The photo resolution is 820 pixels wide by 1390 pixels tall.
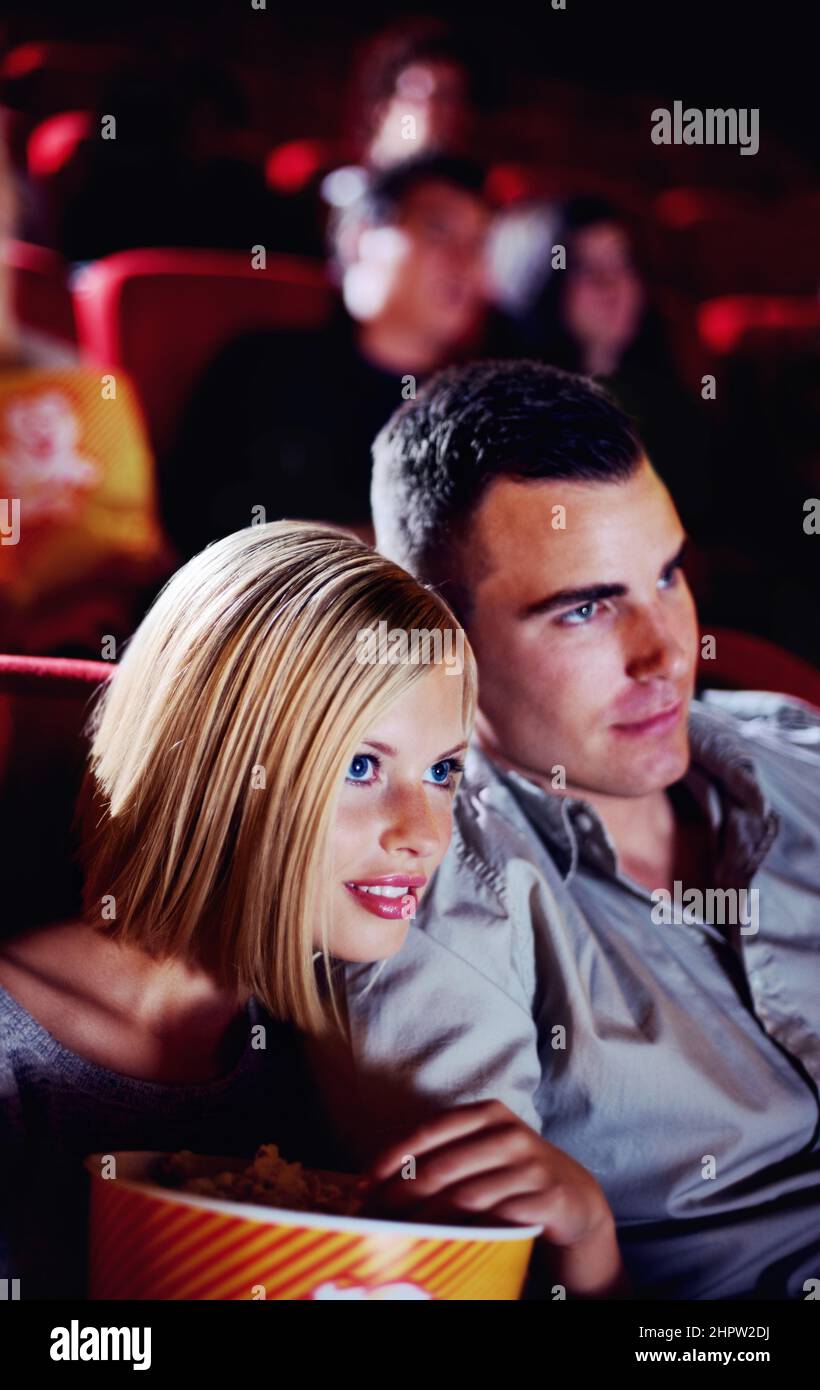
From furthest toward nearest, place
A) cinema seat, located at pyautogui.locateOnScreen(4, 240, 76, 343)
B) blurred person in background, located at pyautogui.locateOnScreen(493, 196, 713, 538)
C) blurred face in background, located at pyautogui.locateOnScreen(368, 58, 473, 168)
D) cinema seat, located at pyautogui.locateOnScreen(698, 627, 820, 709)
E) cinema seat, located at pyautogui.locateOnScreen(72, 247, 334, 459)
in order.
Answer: blurred face in background, located at pyautogui.locateOnScreen(368, 58, 473, 168) < blurred person in background, located at pyautogui.locateOnScreen(493, 196, 713, 538) < cinema seat, located at pyautogui.locateOnScreen(72, 247, 334, 459) < cinema seat, located at pyautogui.locateOnScreen(4, 240, 76, 343) < cinema seat, located at pyautogui.locateOnScreen(698, 627, 820, 709)

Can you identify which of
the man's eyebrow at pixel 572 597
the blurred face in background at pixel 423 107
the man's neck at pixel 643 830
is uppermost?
the blurred face in background at pixel 423 107

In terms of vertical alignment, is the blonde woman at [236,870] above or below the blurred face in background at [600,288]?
below

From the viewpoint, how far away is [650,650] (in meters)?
0.68

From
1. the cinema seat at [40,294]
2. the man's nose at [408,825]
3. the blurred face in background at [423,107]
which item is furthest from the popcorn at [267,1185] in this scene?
the blurred face in background at [423,107]

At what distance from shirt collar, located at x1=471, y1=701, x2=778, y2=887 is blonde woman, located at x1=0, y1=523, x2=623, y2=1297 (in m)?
0.13

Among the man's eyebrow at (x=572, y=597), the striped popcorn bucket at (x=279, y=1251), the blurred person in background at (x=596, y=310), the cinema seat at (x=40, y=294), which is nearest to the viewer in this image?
the striped popcorn bucket at (x=279, y=1251)

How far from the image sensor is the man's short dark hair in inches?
26.5

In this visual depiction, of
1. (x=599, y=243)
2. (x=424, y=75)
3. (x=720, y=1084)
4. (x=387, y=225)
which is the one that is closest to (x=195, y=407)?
(x=387, y=225)

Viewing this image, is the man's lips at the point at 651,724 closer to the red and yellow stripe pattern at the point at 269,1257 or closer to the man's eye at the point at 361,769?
the man's eye at the point at 361,769

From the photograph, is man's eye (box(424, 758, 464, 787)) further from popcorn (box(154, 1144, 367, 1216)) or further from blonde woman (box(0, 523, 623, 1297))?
popcorn (box(154, 1144, 367, 1216))

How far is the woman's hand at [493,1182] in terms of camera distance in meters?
0.50

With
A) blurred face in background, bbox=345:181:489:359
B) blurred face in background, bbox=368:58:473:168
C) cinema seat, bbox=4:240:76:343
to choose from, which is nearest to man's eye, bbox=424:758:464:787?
cinema seat, bbox=4:240:76:343

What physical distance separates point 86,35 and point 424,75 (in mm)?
612

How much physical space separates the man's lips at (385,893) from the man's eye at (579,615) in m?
0.18
